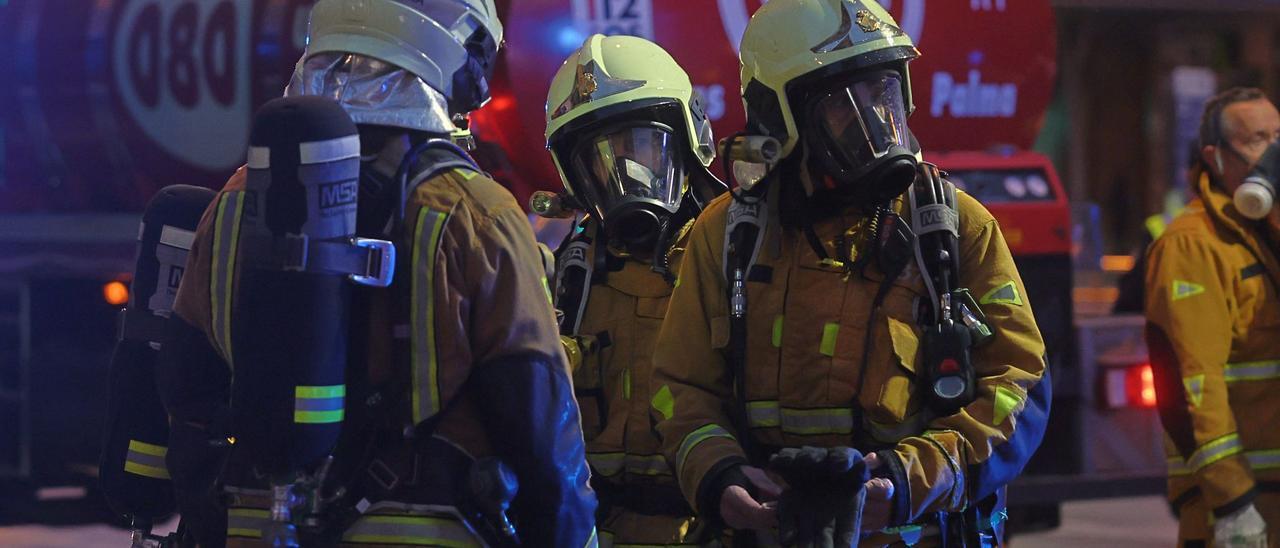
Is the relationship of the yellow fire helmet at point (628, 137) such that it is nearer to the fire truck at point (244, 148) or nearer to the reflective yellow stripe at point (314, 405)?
the fire truck at point (244, 148)

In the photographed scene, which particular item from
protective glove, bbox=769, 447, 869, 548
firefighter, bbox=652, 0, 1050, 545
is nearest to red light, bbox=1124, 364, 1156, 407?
firefighter, bbox=652, 0, 1050, 545

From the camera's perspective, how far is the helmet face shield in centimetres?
433

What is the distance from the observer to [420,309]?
109 inches

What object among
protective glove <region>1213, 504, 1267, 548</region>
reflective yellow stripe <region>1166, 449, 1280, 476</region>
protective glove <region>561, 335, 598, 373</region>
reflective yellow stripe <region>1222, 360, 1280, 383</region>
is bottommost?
protective glove <region>1213, 504, 1267, 548</region>

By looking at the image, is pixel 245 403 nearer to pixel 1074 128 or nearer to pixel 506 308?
pixel 506 308

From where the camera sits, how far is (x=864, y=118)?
11.1 feet

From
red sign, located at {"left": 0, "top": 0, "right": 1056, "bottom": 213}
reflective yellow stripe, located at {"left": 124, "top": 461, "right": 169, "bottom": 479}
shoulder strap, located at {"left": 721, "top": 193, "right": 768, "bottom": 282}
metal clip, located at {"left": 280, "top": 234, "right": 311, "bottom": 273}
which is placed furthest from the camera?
red sign, located at {"left": 0, "top": 0, "right": 1056, "bottom": 213}

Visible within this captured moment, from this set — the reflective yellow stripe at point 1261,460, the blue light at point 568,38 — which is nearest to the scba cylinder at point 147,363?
the blue light at point 568,38

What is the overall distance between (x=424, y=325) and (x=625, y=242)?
160cm

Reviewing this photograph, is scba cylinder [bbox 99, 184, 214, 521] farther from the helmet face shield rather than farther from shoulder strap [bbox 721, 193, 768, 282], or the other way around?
the helmet face shield

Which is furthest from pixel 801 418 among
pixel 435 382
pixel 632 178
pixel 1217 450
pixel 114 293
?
pixel 114 293

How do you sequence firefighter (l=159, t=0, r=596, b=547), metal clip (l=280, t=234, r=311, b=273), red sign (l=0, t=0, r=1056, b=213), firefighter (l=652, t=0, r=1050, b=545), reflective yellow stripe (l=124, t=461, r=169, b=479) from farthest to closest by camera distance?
red sign (l=0, t=0, r=1056, b=213), reflective yellow stripe (l=124, t=461, r=169, b=479), firefighter (l=652, t=0, r=1050, b=545), firefighter (l=159, t=0, r=596, b=547), metal clip (l=280, t=234, r=311, b=273)

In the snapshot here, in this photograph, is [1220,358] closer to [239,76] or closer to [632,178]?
[632,178]

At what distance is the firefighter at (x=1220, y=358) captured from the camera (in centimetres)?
458
